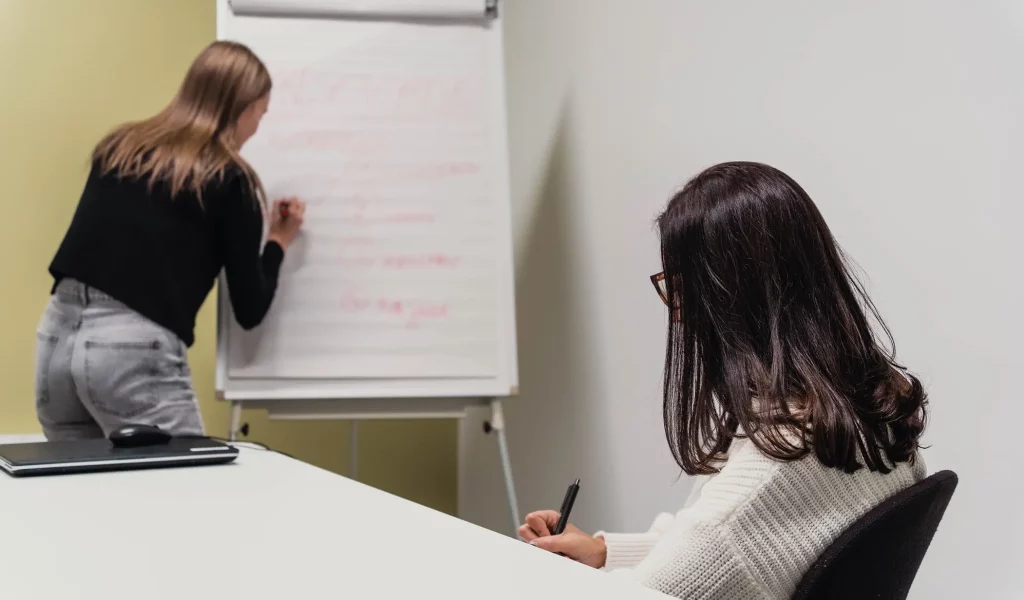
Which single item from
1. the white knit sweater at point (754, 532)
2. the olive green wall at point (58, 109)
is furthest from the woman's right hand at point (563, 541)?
the olive green wall at point (58, 109)

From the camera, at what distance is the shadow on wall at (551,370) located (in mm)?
1938

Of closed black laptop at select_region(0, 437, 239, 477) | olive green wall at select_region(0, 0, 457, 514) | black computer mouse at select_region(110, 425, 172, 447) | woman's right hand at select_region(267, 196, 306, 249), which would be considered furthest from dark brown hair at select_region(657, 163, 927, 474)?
olive green wall at select_region(0, 0, 457, 514)

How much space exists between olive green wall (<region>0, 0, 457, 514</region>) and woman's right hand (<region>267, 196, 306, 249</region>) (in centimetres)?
69

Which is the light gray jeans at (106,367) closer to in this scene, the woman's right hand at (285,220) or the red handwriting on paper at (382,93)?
the woman's right hand at (285,220)

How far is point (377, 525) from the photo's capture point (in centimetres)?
61

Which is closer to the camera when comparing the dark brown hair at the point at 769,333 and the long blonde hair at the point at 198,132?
the dark brown hair at the point at 769,333

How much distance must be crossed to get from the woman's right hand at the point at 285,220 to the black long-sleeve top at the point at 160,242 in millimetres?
178

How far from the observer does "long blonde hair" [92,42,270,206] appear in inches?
59.2

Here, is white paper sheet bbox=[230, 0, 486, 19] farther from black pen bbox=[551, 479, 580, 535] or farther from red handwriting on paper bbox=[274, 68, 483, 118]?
black pen bbox=[551, 479, 580, 535]

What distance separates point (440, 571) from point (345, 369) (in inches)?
51.8

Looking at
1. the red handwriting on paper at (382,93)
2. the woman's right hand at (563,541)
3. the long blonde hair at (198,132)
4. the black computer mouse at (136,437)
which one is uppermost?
the red handwriting on paper at (382,93)

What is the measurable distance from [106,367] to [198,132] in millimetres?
475

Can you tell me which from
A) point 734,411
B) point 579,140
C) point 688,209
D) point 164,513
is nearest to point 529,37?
point 579,140

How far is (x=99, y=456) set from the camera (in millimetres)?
923
